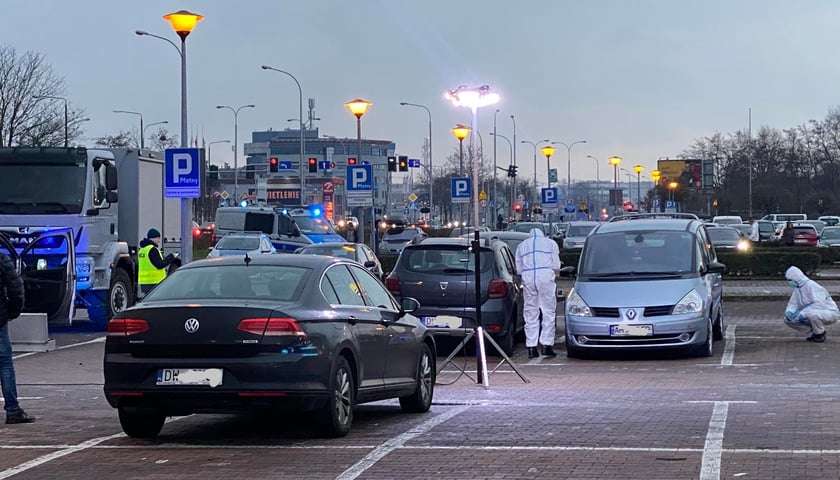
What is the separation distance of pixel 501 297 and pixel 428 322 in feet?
3.79

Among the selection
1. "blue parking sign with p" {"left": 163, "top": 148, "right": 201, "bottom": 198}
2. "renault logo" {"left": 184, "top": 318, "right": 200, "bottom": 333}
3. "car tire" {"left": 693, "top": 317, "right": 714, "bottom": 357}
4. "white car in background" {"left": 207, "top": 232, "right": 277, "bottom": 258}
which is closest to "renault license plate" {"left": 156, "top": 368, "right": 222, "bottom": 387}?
"renault logo" {"left": 184, "top": 318, "right": 200, "bottom": 333}

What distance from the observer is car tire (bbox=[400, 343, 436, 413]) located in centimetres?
1182

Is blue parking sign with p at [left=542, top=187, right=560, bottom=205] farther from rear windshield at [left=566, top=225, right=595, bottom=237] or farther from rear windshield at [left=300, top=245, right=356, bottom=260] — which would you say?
rear windshield at [left=300, top=245, right=356, bottom=260]

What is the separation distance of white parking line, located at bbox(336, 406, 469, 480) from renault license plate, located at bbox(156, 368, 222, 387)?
130 cm

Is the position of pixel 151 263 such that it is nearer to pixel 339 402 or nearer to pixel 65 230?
pixel 65 230

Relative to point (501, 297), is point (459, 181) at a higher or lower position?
higher

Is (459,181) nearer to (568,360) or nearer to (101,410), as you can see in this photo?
(568,360)

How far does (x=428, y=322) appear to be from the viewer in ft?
58.3

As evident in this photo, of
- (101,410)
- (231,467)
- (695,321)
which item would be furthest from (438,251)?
(231,467)

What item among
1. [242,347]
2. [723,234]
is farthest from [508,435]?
[723,234]

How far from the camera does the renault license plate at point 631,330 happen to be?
17.0 metres

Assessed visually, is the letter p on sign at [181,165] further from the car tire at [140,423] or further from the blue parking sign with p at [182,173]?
the car tire at [140,423]

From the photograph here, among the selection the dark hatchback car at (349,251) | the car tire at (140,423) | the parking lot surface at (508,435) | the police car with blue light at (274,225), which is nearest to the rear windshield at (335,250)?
the dark hatchback car at (349,251)

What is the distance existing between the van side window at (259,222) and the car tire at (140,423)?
110 feet
